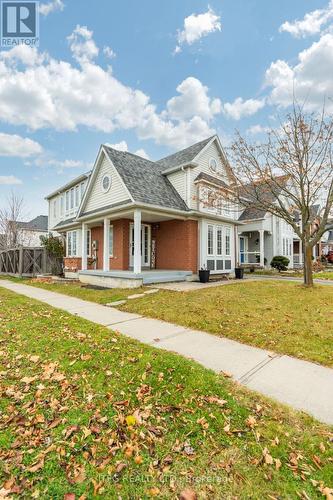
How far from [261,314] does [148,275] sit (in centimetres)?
626

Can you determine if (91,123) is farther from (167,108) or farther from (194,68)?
(194,68)

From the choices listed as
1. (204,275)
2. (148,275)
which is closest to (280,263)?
(204,275)

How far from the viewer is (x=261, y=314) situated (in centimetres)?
691

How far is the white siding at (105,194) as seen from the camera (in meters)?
13.0

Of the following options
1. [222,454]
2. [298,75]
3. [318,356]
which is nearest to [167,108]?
[298,75]

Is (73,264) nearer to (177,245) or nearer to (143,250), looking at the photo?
(143,250)

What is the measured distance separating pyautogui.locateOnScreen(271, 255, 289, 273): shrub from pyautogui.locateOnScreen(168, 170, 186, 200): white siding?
12.3m

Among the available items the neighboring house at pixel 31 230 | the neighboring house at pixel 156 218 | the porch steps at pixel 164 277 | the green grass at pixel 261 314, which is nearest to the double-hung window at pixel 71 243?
the neighboring house at pixel 156 218

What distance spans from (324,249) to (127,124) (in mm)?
36858

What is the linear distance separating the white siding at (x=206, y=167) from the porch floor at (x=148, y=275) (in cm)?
401

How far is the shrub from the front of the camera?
21.8 m

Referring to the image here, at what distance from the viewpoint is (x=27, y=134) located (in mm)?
21031

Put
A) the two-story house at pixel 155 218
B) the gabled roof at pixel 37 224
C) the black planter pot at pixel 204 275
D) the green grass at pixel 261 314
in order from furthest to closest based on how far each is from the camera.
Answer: the gabled roof at pixel 37 224
the black planter pot at pixel 204 275
the two-story house at pixel 155 218
the green grass at pixel 261 314

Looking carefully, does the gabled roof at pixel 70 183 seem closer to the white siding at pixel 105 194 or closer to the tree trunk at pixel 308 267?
the white siding at pixel 105 194
